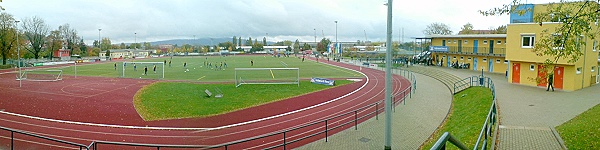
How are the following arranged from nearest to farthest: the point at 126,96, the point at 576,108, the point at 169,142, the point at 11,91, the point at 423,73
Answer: the point at 169,142, the point at 576,108, the point at 126,96, the point at 11,91, the point at 423,73

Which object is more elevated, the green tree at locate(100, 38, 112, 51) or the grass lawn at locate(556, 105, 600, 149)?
the green tree at locate(100, 38, 112, 51)

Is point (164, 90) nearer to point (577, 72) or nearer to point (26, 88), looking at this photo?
point (26, 88)

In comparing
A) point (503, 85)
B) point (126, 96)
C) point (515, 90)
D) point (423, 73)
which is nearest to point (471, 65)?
point (423, 73)

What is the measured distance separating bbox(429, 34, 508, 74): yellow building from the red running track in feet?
60.1

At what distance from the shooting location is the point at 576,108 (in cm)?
1884

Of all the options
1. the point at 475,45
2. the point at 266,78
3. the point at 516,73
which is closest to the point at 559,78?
the point at 516,73

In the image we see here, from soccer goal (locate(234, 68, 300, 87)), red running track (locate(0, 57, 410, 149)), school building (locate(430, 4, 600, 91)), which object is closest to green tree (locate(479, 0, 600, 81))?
red running track (locate(0, 57, 410, 149))

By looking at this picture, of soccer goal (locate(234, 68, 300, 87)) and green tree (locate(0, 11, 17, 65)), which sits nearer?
soccer goal (locate(234, 68, 300, 87))

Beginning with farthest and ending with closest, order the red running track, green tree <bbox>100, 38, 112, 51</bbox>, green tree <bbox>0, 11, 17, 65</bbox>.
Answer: green tree <bbox>100, 38, 112, 51</bbox> < green tree <bbox>0, 11, 17, 65</bbox> < the red running track

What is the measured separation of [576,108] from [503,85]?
1169cm

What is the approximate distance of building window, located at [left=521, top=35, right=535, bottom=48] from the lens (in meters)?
29.1

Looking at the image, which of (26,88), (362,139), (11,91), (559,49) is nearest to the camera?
(559,49)

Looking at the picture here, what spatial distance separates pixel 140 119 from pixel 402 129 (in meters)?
13.4

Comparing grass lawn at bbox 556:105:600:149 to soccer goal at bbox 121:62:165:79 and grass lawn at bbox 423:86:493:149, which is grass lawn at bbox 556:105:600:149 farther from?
soccer goal at bbox 121:62:165:79
